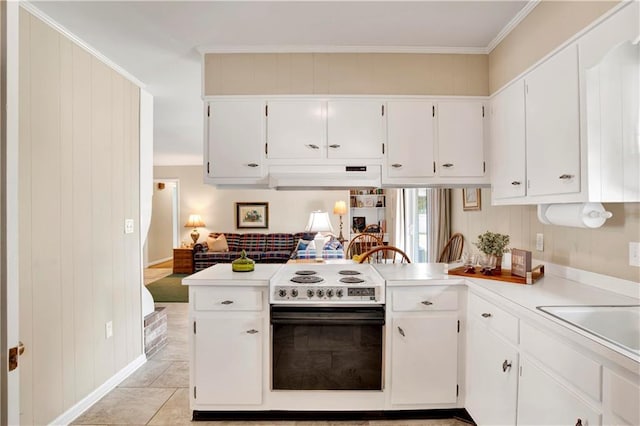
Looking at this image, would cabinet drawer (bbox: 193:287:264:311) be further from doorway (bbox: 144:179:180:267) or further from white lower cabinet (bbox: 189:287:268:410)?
doorway (bbox: 144:179:180:267)

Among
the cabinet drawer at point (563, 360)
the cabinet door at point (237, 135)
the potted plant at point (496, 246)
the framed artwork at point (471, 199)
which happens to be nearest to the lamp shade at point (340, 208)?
the framed artwork at point (471, 199)

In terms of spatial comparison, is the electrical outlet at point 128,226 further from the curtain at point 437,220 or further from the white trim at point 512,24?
the curtain at point 437,220

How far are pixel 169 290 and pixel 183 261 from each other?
1.41 meters

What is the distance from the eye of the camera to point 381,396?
216 cm

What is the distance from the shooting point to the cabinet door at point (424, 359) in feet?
7.01

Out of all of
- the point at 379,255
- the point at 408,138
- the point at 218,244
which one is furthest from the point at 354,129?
the point at 218,244

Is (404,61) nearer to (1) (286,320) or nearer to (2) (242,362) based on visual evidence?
(1) (286,320)

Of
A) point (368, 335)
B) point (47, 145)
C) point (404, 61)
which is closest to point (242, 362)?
point (368, 335)

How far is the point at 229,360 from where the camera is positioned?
2.14m

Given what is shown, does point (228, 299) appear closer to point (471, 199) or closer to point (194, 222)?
point (471, 199)

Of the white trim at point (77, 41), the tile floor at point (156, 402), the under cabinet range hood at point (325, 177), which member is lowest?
the tile floor at point (156, 402)

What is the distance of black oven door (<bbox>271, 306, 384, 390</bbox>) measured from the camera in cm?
210

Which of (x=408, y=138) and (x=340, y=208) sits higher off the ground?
(x=408, y=138)

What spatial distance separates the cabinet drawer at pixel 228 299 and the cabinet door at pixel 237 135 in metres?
0.87
